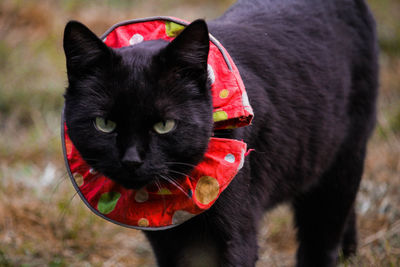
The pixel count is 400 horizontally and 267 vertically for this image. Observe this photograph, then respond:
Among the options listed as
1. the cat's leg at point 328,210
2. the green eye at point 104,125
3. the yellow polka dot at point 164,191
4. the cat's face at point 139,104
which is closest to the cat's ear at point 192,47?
the cat's face at point 139,104

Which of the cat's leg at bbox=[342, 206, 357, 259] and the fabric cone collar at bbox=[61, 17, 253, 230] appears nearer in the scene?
the fabric cone collar at bbox=[61, 17, 253, 230]

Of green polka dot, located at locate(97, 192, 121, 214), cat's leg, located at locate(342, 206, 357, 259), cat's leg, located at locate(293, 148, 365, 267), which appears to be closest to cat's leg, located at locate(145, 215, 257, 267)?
green polka dot, located at locate(97, 192, 121, 214)

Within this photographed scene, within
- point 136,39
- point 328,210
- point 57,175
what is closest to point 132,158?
point 136,39

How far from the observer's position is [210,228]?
56.1 inches

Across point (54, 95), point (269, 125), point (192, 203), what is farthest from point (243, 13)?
point (54, 95)

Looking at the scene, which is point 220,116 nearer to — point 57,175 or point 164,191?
point 164,191

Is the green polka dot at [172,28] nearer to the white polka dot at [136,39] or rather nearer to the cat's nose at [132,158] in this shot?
the white polka dot at [136,39]

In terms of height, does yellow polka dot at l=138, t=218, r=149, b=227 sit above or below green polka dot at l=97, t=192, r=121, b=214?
below

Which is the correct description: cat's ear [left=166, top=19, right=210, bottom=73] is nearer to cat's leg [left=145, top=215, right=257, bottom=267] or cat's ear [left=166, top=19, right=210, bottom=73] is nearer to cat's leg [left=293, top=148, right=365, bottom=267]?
cat's leg [left=145, top=215, right=257, bottom=267]

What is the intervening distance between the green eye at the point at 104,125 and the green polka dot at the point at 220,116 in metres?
0.29

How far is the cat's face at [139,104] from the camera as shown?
124 cm

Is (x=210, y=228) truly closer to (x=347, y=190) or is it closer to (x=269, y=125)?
(x=269, y=125)

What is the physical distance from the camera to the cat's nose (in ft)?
3.91

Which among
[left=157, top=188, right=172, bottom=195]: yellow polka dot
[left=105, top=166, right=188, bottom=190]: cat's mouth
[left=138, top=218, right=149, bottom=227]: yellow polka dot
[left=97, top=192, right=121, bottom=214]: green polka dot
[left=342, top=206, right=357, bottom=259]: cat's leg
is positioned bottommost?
[left=342, top=206, right=357, bottom=259]: cat's leg
